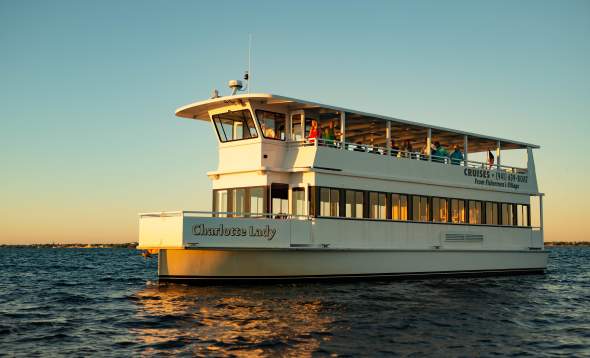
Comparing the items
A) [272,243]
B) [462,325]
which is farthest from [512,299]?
[272,243]

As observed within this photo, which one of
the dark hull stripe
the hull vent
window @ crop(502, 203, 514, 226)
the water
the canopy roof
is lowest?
the water

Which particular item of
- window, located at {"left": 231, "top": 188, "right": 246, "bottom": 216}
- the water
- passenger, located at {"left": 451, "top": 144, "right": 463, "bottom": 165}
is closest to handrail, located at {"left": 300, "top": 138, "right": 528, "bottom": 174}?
passenger, located at {"left": 451, "top": 144, "right": 463, "bottom": 165}

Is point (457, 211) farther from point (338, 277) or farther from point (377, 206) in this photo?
point (338, 277)

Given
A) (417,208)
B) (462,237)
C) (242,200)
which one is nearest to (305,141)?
(242,200)

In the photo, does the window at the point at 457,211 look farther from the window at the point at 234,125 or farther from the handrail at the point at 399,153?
the window at the point at 234,125

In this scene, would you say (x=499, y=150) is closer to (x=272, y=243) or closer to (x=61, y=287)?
(x=272, y=243)

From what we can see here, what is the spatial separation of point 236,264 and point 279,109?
5.43 meters

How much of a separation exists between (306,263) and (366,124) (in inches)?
249

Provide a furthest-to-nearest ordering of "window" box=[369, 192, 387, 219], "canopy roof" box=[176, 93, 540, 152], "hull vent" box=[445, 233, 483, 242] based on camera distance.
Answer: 1. "hull vent" box=[445, 233, 483, 242]
2. "window" box=[369, 192, 387, 219]
3. "canopy roof" box=[176, 93, 540, 152]

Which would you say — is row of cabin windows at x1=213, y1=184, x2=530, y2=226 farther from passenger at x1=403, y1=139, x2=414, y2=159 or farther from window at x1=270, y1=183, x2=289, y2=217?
passenger at x1=403, y1=139, x2=414, y2=159

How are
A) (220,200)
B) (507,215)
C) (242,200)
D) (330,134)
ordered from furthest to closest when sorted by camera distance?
(507,215) → (220,200) → (330,134) → (242,200)

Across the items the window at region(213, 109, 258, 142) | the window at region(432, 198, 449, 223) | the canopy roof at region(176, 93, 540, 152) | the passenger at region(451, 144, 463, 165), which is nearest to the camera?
the canopy roof at region(176, 93, 540, 152)

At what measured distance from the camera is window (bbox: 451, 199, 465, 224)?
2453 cm

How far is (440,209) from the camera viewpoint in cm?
2408
